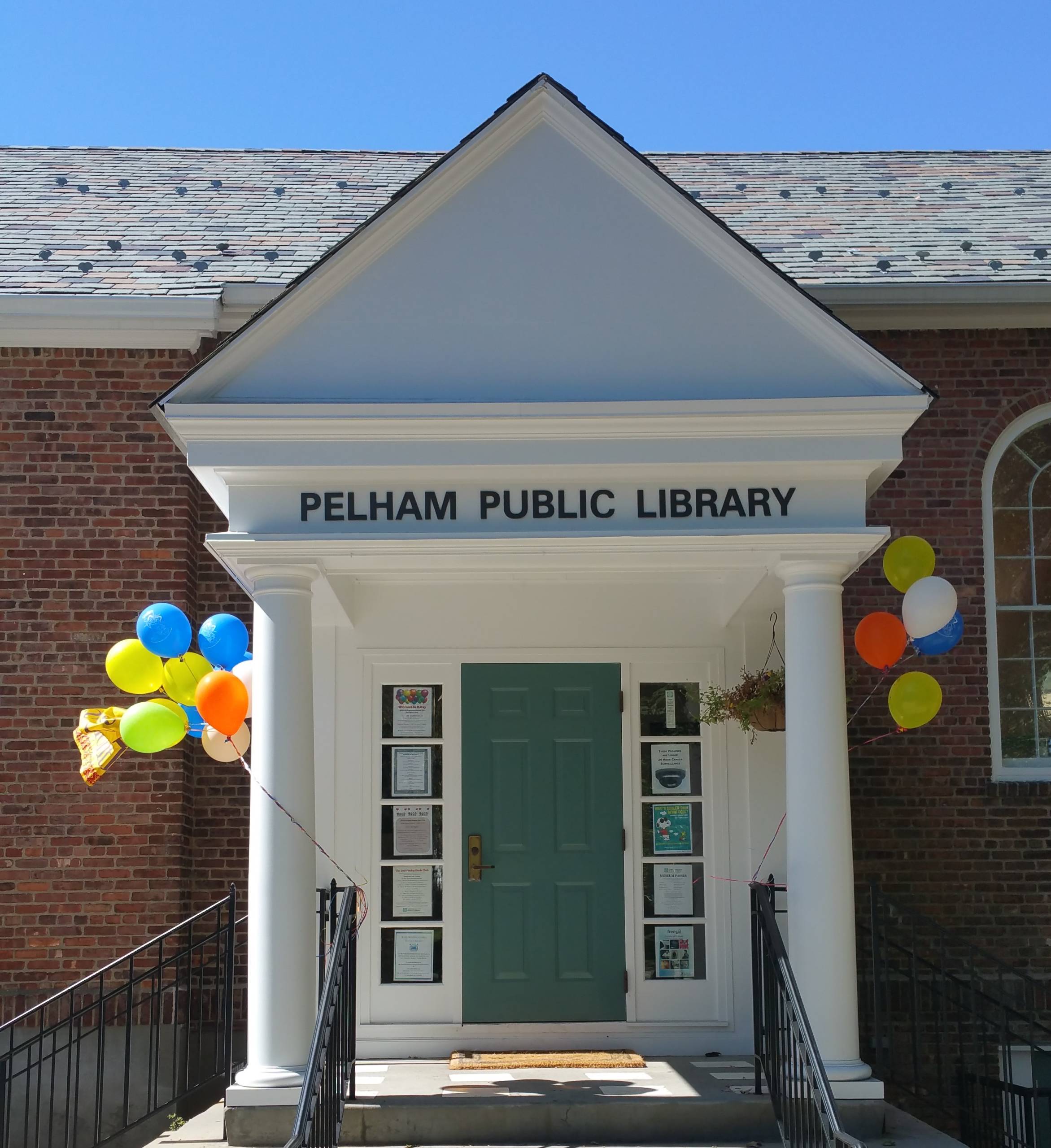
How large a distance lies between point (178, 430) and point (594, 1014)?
178 inches

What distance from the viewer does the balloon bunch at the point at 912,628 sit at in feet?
23.0

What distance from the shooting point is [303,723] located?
6641 mm

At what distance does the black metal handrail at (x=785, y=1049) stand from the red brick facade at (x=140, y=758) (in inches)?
91.1

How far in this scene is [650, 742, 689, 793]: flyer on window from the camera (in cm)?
879

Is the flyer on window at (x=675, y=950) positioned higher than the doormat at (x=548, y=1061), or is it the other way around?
the flyer on window at (x=675, y=950)

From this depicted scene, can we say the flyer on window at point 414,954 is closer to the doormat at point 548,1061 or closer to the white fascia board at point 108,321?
the doormat at point 548,1061

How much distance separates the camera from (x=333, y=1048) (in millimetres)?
6195

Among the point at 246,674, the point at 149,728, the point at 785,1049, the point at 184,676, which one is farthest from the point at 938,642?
the point at 149,728

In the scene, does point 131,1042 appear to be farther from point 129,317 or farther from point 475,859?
point 129,317

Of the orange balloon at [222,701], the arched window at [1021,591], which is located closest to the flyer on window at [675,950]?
the arched window at [1021,591]

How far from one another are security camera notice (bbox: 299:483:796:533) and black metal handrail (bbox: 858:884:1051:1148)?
106 inches

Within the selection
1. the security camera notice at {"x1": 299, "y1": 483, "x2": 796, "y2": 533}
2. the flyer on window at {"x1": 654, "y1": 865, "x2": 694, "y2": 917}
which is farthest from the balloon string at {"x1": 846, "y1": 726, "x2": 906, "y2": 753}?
the security camera notice at {"x1": 299, "y1": 483, "x2": 796, "y2": 533}

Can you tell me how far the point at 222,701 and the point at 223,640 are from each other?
2.88ft

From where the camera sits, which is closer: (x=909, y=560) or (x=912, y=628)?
(x=912, y=628)
